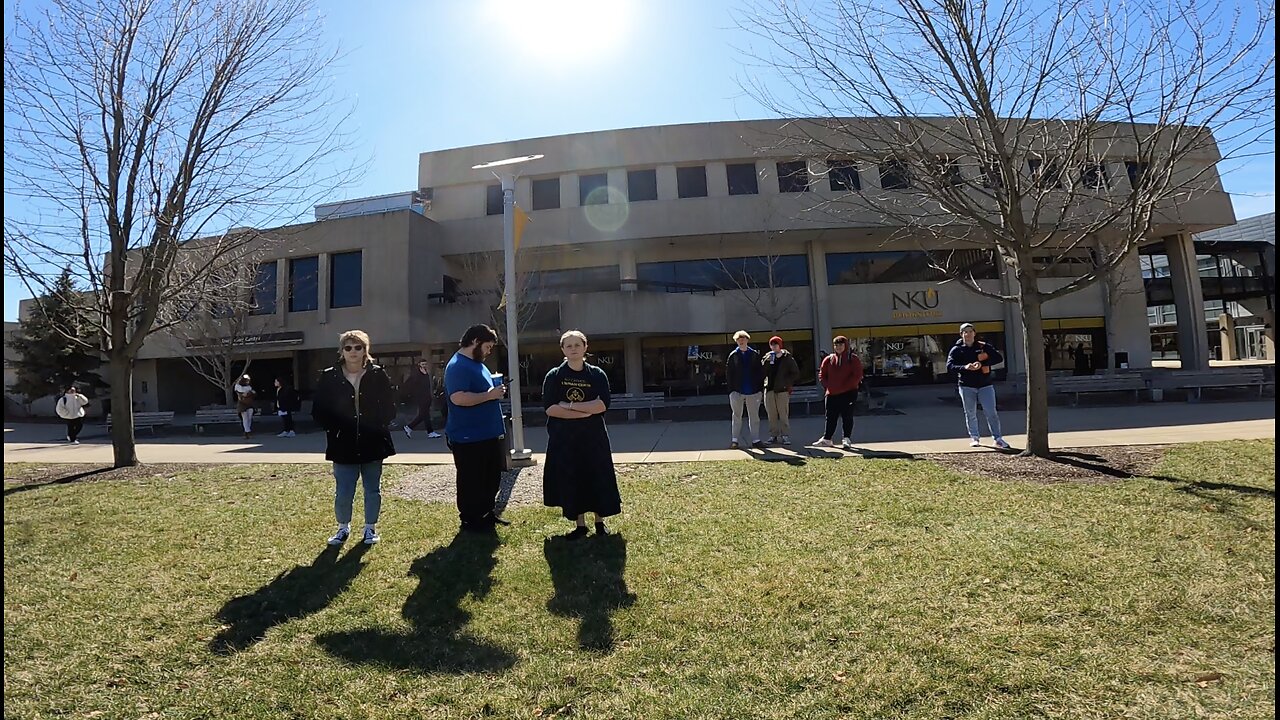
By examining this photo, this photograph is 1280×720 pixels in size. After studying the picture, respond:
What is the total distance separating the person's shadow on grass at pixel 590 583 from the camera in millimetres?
3197

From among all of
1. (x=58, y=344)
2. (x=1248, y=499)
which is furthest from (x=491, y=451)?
(x=58, y=344)

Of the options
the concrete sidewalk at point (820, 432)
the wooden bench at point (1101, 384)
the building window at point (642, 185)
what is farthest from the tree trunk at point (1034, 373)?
the building window at point (642, 185)

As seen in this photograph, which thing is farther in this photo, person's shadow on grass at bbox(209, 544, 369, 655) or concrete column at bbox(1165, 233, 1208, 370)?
concrete column at bbox(1165, 233, 1208, 370)

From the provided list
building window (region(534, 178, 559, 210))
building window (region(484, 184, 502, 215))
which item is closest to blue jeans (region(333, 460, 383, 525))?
building window (region(534, 178, 559, 210))

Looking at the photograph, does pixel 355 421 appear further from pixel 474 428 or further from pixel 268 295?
pixel 268 295

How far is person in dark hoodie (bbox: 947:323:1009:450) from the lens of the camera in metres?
8.17

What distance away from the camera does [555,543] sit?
469 centimetres

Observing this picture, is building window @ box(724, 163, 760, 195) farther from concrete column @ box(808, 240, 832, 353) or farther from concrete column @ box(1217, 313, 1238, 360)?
concrete column @ box(1217, 313, 1238, 360)

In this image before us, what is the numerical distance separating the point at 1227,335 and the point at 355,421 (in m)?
49.9

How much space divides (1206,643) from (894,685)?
1.53 m

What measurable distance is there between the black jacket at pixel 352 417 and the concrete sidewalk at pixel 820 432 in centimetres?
441

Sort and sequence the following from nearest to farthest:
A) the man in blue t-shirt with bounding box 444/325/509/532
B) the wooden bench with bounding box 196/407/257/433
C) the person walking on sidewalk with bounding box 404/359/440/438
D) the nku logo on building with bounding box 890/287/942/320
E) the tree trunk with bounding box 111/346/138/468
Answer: the man in blue t-shirt with bounding box 444/325/509/532
the tree trunk with bounding box 111/346/138/468
the person walking on sidewalk with bounding box 404/359/440/438
the wooden bench with bounding box 196/407/257/433
the nku logo on building with bounding box 890/287/942/320

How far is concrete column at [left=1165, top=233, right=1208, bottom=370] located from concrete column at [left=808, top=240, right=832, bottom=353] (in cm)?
1482

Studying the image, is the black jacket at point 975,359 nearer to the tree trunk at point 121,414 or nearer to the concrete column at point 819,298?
the tree trunk at point 121,414
